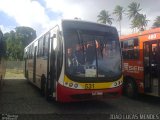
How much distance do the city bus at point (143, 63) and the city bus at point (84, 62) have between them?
190 centimetres

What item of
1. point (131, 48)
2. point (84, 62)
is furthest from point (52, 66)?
A: point (131, 48)

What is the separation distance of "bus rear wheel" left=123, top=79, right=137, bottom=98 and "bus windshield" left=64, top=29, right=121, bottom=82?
2759 millimetres

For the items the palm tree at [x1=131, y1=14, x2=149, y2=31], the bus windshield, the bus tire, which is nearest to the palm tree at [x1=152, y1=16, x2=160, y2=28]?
the palm tree at [x1=131, y1=14, x2=149, y2=31]

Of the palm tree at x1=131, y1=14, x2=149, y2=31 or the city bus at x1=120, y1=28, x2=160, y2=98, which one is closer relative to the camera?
the city bus at x1=120, y1=28, x2=160, y2=98

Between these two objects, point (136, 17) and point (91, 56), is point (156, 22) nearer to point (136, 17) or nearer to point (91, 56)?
point (136, 17)

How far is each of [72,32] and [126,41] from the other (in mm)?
4725

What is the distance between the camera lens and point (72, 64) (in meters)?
10.6

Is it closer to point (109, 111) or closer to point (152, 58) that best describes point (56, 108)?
point (109, 111)

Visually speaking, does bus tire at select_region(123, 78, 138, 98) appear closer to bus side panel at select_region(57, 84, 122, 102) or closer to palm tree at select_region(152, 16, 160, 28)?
bus side panel at select_region(57, 84, 122, 102)

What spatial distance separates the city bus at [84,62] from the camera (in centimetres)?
1056

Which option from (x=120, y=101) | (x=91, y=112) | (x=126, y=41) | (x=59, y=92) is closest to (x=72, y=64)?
(x=59, y=92)

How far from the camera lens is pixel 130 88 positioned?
46.9 feet

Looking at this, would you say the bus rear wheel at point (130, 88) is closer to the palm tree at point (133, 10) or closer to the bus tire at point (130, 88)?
the bus tire at point (130, 88)

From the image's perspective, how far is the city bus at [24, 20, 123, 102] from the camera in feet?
34.7
